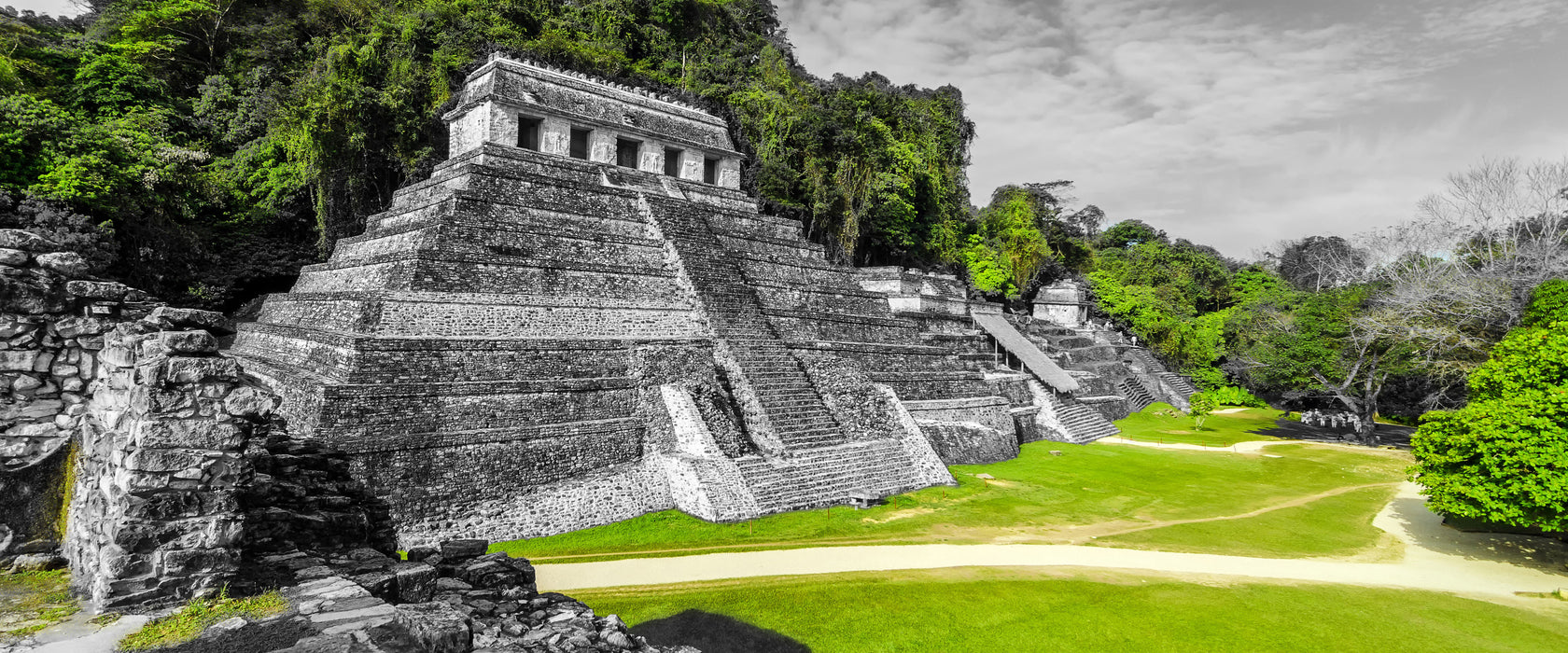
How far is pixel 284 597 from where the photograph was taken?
17.6 ft

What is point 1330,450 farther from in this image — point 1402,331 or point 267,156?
point 267,156

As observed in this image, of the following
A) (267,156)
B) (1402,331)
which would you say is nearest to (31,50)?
(267,156)

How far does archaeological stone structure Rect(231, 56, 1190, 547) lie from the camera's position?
38.9 ft

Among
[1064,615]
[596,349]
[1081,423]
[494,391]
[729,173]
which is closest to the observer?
[1064,615]

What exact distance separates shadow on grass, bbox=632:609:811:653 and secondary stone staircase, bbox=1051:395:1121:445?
18.9 meters

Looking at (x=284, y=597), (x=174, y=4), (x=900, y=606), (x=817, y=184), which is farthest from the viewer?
(x=817, y=184)

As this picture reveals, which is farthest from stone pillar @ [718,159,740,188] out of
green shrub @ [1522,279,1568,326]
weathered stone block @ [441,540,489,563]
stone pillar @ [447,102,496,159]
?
green shrub @ [1522,279,1568,326]

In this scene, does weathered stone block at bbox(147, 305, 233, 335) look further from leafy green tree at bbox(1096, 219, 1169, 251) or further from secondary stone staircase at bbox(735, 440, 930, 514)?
leafy green tree at bbox(1096, 219, 1169, 251)

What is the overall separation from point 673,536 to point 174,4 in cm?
2614

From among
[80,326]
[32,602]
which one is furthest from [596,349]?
[32,602]

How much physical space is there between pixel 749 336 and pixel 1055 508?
7.74 metres

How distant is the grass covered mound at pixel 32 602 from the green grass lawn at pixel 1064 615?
5.04 meters

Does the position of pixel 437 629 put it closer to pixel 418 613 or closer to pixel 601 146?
pixel 418 613

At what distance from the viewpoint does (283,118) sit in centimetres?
2161
